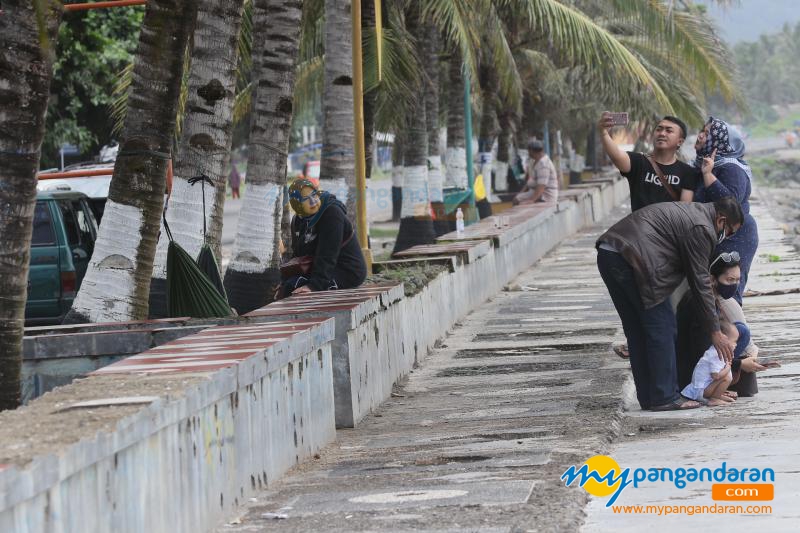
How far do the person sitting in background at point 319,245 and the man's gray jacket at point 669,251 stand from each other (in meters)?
2.65

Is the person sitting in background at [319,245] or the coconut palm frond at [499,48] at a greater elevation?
the coconut palm frond at [499,48]

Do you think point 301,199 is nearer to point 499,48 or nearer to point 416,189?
point 499,48

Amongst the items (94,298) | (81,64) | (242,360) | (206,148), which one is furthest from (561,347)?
(81,64)

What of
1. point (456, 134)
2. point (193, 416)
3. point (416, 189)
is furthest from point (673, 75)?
point (193, 416)

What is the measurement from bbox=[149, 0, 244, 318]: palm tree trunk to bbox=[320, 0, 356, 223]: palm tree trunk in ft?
11.6

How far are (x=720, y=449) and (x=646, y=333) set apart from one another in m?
1.57

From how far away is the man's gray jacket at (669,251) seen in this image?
900 cm

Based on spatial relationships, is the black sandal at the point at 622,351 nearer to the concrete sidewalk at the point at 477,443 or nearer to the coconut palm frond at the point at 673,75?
the concrete sidewalk at the point at 477,443

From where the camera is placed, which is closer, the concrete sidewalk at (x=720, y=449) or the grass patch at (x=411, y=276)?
the concrete sidewalk at (x=720, y=449)

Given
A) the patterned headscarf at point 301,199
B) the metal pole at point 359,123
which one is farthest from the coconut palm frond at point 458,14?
the patterned headscarf at point 301,199

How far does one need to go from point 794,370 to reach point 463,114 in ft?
61.4

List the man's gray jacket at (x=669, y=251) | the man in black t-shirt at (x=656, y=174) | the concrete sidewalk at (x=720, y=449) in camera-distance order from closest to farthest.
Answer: the concrete sidewalk at (x=720, y=449)
the man's gray jacket at (x=669, y=251)
the man in black t-shirt at (x=656, y=174)

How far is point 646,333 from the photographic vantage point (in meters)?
9.18

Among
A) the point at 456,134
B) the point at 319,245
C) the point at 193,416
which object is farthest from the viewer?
the point at 456,134
